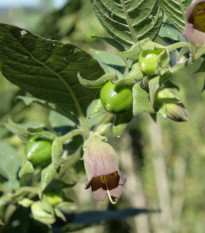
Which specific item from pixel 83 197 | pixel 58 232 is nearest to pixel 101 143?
pixel 58 232

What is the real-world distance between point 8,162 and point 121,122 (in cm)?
60

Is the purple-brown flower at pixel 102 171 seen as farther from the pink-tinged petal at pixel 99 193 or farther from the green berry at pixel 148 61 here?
the green berry at pixel 148 61

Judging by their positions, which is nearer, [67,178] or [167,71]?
[167,71]

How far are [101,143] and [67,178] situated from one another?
7.6 inches

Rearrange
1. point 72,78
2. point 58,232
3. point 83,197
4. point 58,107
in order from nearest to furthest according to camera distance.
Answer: point 72,78
point 58,107
point 58,232
point 83,197

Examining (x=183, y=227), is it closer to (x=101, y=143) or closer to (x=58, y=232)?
(x=58, y=232)

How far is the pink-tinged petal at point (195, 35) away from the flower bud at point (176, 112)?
0.20 meters

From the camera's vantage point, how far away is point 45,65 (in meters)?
0.86

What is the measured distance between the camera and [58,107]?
107 centimetres

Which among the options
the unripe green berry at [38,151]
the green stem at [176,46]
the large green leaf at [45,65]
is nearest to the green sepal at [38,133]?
the unripe green berry at [38,151]

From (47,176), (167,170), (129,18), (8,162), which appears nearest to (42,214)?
(47,176)

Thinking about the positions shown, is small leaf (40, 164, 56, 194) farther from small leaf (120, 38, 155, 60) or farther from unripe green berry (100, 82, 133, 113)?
small leaf (120, 38, 155, 60)

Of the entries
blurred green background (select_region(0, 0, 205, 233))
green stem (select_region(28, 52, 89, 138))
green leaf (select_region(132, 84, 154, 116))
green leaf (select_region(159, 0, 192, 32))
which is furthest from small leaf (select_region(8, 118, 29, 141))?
blurred green background (select_region(0, 0, 205, 233))

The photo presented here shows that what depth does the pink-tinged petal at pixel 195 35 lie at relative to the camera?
0.75 meters
